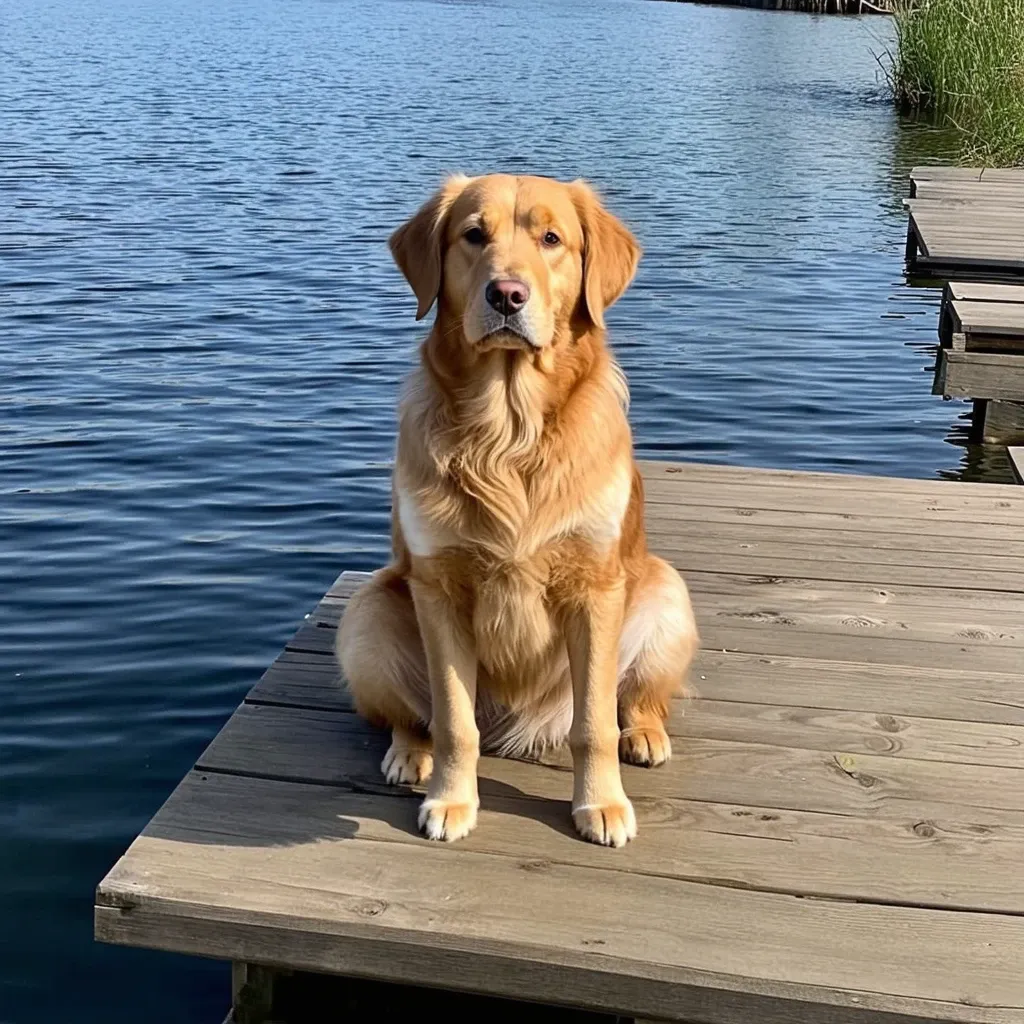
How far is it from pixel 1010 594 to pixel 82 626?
3429 mm

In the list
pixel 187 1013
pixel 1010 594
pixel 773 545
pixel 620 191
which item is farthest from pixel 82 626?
pixel 620 191

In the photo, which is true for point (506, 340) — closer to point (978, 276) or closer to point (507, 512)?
point (507, 512)

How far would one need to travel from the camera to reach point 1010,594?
14.7 feet

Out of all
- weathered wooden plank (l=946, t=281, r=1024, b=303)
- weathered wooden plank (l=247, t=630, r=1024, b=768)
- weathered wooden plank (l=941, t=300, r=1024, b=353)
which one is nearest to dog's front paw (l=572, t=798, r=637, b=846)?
weathered wooden plank (l=247, t=630, r=1024, b=768)

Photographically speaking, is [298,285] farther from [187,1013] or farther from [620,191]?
[187,1013]

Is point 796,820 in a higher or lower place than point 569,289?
lower

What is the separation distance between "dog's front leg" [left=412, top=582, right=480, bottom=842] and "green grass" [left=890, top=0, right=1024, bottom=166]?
1388 cm

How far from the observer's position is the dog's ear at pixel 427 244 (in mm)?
3104

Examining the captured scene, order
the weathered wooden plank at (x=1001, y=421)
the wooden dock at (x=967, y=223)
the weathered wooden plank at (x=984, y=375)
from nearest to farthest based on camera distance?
the weathered wooden plank at (x=984, y=375), the weathered wooden plank at (x=1001, y=421), the wooden dock at (x=967, y=223)

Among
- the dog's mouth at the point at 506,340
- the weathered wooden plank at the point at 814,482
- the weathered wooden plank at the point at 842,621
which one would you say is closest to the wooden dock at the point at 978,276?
the weathered wooden plank at the point at 814,482

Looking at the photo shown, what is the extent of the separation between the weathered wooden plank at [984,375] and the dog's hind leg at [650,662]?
4.87m

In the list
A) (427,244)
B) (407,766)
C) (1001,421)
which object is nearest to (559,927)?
(407,766)

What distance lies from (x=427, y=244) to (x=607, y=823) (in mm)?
1311

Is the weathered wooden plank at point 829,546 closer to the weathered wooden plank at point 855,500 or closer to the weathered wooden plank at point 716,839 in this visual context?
the weathered wooden plank at point 855,500
